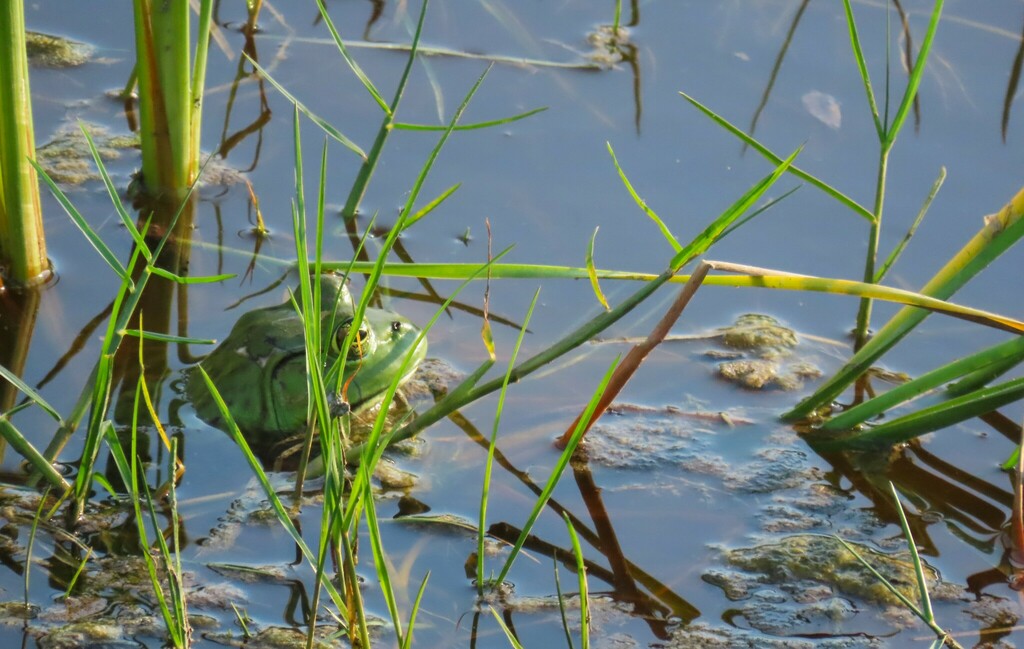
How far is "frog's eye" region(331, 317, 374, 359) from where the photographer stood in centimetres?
260

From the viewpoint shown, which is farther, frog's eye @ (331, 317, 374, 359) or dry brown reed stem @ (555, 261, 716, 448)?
frog's eye @ (331, 317, 374, 359)

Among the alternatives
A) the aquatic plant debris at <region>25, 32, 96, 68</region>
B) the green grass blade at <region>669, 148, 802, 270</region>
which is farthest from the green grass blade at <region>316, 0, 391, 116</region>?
the aquatic plant debris at <region>25, 32, 96, 68</region>

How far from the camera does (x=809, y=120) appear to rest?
3811 millimetres

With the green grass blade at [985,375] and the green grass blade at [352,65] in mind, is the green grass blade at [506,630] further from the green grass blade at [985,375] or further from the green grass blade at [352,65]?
the green grass blade at [352,65]

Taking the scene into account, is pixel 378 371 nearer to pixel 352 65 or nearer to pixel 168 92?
pixel 352 65

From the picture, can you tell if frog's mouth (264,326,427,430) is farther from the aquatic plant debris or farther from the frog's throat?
the aquatic plant debris

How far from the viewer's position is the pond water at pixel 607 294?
2.32 m

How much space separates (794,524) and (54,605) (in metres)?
1.64

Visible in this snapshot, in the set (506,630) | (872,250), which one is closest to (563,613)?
(506,630)

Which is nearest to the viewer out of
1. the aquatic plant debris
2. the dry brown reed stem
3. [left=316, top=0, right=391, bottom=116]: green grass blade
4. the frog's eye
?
the dry brown reed stem

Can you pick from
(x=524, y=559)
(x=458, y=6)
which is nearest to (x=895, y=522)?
(x=524, y=559)

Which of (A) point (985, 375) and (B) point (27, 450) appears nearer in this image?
(B) point (27, 450)

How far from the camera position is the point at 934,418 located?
2.54m

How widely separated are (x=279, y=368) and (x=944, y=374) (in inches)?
64.0
